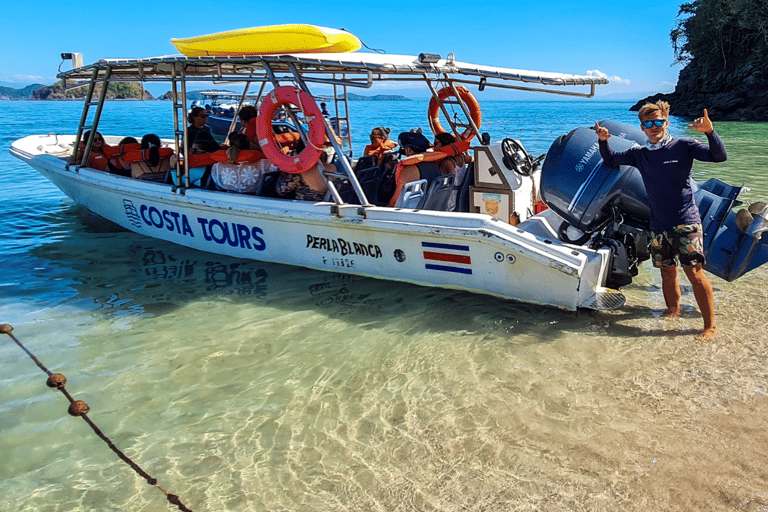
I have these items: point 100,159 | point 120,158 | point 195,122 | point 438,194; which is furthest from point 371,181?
point 100,159

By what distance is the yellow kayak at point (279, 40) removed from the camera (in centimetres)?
510

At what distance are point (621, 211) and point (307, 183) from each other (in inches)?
112

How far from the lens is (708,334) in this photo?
4.22 metres

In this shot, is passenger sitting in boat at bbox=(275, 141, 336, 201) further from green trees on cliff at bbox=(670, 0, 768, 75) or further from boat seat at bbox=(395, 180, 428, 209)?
green trees on cliff at bbox=(670, 0, 768, 75)

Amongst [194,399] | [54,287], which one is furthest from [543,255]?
[54,287]

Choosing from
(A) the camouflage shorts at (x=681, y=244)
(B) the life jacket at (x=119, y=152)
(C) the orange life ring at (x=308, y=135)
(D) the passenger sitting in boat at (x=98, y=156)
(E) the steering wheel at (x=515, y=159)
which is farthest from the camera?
(D) the passenger sitting in boat at (x=98, y=156)

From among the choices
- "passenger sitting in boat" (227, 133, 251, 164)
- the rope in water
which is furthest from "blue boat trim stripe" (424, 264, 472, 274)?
the rope in water

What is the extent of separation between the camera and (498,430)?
3.29 m

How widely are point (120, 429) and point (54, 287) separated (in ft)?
10.0

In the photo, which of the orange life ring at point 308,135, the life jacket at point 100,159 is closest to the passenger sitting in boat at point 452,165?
the orange life ring at point 308,135

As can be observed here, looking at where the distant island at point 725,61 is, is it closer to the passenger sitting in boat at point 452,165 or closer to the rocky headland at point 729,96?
the rocky headland at point 729,96

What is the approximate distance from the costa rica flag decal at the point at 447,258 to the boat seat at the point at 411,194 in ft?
1.68

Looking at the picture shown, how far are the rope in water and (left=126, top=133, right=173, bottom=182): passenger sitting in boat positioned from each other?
2.73 meters

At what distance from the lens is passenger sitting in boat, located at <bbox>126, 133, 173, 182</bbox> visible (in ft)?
22.7
